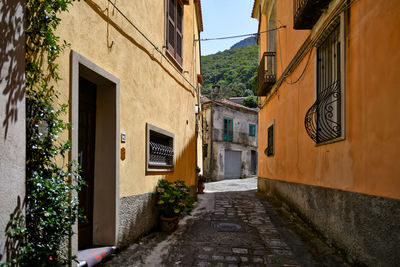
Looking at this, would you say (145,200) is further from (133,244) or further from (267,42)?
(267,42)

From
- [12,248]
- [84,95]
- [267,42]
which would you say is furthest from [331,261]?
[267,42]

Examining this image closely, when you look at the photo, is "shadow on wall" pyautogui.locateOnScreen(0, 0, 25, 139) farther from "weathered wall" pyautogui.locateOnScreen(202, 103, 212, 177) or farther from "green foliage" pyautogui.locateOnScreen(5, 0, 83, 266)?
"weathered wall" pyautogui.locateOnScreen(202, 103, 212, 177)

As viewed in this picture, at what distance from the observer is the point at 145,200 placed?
200 inches

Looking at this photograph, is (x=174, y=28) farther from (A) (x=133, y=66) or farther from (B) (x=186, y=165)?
(B) (x=186, y=165)

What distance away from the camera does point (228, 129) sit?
2427cm

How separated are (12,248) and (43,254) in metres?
0.28

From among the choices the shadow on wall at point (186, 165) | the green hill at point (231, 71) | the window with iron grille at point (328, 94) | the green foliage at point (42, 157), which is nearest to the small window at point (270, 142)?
the shadow on wall at point (186, 165)

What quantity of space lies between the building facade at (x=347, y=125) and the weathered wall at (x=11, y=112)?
3692mm

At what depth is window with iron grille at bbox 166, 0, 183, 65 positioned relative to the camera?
648 centimetres

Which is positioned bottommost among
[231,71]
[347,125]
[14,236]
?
[14,236]

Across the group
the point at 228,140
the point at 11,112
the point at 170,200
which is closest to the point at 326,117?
the point at 170,200

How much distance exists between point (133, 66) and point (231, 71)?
162ft

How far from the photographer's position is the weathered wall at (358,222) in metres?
2.95

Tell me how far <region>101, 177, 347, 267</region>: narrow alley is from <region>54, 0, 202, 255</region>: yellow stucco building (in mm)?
436
